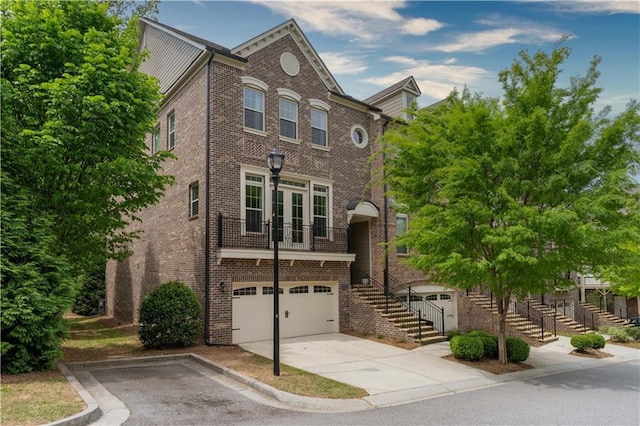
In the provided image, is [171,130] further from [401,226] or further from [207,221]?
[401,226]

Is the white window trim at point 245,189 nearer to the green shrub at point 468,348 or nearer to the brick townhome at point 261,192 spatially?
A: the brick townhome at point 261,192

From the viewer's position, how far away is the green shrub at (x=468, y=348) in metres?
12.6

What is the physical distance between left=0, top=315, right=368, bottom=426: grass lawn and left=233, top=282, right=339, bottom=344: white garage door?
133 centimetres

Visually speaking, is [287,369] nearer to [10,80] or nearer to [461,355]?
[461,355]

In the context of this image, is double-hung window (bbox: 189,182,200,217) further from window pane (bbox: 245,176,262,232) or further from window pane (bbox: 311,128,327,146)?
window pane (bbox: 311,128,327,146)

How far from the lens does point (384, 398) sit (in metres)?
8.84

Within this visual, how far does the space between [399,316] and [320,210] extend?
484cm

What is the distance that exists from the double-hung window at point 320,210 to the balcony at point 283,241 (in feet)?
0.12

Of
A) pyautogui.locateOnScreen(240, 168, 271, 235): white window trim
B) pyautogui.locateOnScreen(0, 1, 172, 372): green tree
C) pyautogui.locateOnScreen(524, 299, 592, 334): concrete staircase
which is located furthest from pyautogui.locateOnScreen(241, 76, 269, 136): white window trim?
pyautogui.locateOnScreen(524, 299, 592, 334): concrete staircase

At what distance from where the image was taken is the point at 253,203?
610 inches

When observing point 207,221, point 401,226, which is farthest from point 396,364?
point 401,226

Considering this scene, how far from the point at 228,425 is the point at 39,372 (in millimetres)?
4998

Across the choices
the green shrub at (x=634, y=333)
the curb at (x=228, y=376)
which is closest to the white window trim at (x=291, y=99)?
the curb at (x=228, y=376)

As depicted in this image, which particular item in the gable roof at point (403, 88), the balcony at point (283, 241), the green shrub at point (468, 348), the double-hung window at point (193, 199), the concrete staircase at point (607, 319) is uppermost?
the gable roof at point (403, 88)
